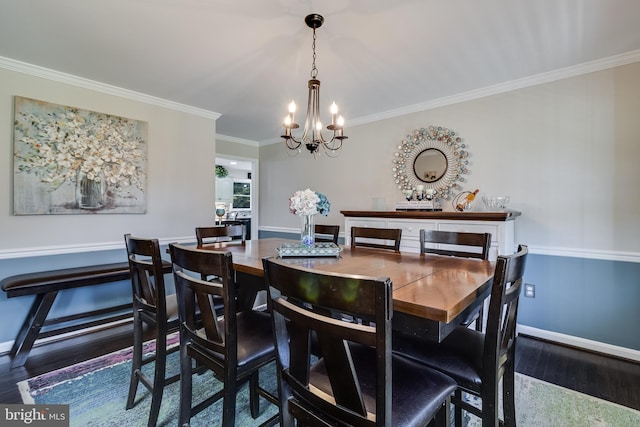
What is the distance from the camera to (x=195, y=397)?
185cm

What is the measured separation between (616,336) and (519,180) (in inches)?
57.1

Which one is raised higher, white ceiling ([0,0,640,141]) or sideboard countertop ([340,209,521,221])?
white ceiling ([0,0,640,141])

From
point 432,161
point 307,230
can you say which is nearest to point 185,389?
point 307,230

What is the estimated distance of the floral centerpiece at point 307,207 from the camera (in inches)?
72.8

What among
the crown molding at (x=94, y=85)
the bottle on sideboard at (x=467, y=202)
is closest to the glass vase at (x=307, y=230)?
the bottle on sideboard at (x=467, y=202)

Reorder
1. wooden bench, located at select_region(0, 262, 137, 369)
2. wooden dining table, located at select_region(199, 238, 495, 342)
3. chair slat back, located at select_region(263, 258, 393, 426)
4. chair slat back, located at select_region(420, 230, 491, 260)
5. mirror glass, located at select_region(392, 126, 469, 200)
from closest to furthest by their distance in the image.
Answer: chair slat back, located at select_region(263, 258, 393, 426) → wooden dining table, located at select_region(199, 238, 495, 342) → chair slat back, located at select_region(420, 230, 491, 260) → wooden bench, located at select_region(0, 262, 137, 369) → mirror glass, located at select_region(392, 126, 469, 200)

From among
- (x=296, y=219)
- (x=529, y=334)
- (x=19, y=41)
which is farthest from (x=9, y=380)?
(x=529, y=334)

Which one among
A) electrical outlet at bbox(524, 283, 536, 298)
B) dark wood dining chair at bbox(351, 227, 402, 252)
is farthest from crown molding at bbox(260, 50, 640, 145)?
electrical outlet at bbox(524, 283, 536, 298)

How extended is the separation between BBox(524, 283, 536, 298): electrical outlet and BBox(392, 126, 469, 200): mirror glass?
111 cm

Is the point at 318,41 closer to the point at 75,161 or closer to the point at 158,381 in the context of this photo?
the point at 158,381

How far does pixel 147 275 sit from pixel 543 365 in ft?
9.30

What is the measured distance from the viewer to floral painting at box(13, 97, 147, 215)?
2525 mm

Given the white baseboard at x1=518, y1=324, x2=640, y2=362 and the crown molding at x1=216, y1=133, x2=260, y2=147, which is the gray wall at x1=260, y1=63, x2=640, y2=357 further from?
the crown molding at x1=216, y1=133, x2=260, y2=147

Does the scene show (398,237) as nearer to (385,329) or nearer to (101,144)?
(385,329)
